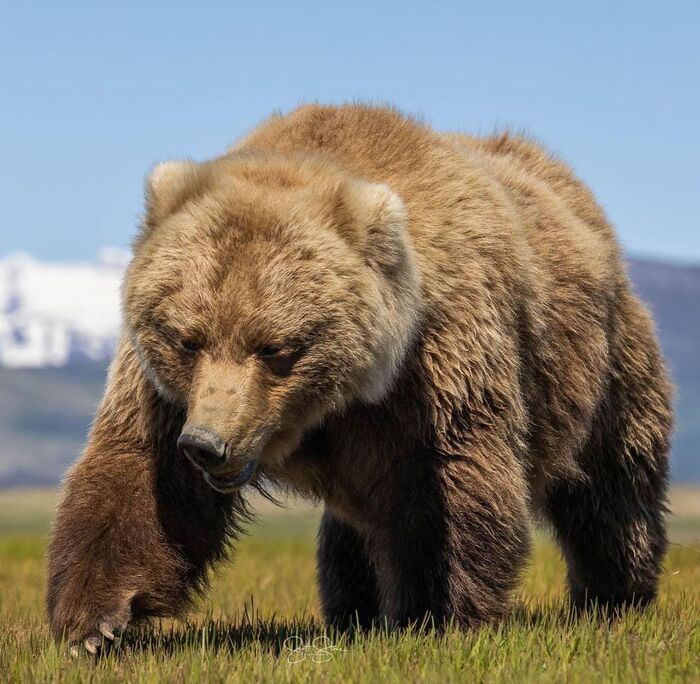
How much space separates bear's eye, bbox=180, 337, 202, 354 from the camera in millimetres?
4773

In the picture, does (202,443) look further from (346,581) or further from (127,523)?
(346,581)

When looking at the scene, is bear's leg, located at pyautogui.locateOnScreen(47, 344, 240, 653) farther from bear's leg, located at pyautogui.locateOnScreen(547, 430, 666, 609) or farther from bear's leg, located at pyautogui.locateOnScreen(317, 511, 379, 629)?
bear's leg, located at pyautogui.locateOnScreen(547, 430, 666, 609)

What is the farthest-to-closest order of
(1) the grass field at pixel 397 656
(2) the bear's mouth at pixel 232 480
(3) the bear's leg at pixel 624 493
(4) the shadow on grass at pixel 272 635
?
(3) the bear's leg at pixel 624 493 < (4) the shadow on grass at pixel 272 635 < (2) the bear's mouth at pixel 232 480 < (1) the grass field at pixel 397 656

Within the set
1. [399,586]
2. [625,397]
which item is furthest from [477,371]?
[625,397]

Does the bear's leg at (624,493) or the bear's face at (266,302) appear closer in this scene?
the bear's face at (266,302)

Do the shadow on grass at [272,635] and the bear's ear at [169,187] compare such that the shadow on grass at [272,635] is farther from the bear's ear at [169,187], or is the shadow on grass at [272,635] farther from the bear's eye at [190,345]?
the bear's ear at [169,187]

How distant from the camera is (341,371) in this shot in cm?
493

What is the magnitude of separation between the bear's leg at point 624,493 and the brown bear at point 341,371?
0.64 meters

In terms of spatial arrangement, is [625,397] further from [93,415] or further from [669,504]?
[93,415]

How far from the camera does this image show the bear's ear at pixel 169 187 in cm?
520

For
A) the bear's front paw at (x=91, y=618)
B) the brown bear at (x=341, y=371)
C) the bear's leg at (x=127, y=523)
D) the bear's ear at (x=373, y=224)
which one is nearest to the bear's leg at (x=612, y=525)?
the brown bear at (x=341, y=371)

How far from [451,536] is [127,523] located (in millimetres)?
1246

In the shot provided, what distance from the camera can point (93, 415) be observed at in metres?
5.69

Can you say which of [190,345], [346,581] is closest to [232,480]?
[190,345]
